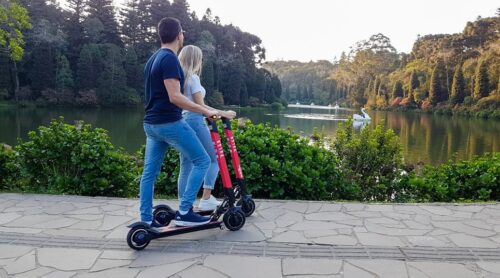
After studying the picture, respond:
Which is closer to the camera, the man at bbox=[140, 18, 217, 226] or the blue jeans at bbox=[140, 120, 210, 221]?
the man at bbox=[140, 18, 217, 226]

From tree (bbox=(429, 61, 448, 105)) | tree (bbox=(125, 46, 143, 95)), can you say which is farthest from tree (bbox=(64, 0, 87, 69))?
tree (bbox=(429, 61, 448, 105))

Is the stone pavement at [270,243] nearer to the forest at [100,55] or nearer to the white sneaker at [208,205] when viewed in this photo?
the white sneaker at [208,205]

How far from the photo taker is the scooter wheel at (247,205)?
397 cm

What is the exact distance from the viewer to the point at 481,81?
134ft

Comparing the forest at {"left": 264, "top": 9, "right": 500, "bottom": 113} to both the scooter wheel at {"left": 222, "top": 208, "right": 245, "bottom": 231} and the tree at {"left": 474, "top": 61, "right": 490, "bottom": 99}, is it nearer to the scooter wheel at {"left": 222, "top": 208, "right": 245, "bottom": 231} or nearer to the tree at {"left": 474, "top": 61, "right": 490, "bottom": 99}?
the tree at {"left": 474, "top": 61, "right": 490, "bottom": 99}

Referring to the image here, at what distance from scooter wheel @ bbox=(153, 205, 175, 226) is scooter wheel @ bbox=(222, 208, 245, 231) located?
51 cm

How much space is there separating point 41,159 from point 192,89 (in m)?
2.88

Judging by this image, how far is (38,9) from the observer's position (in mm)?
44312

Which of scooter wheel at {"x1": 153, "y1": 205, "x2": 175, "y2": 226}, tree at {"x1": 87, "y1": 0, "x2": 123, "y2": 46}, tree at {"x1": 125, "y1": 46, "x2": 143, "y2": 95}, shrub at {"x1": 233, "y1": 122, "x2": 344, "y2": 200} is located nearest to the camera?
scooter wheel at {"x1": 153, "y1": 205, "x2": 175, "y2": 226}

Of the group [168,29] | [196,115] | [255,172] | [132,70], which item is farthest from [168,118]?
[132,70]

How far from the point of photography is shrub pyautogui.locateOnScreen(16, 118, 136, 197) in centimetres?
515

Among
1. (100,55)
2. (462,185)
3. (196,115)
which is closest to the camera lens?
(196,115)

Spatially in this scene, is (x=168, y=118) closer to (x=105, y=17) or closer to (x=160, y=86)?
(x=160, y=86)

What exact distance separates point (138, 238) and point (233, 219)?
0.84 metres
